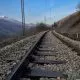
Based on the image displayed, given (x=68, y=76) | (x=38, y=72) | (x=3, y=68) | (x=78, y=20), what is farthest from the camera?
(x=78, y=20)

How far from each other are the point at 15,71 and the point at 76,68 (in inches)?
70.6

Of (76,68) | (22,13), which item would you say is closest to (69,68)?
(76,68)

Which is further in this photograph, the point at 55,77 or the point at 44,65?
the point at 44,65

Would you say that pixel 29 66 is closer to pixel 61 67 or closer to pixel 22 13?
pixel 61 67

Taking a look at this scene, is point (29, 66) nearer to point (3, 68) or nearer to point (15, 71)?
point (3, 68)

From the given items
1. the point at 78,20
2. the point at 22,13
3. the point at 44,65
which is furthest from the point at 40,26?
the point at 44,65

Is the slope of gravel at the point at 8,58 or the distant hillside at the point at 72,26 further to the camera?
the distant hillside at the point at 72,26

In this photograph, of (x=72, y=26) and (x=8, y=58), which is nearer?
(x=8, y=58)

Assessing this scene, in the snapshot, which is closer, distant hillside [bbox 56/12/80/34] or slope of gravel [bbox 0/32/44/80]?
slope of gravel [bbox 0/32/44/80]

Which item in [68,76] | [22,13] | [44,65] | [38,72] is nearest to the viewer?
[68,76]

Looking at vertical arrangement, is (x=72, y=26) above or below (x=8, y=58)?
below

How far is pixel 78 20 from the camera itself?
90.8m

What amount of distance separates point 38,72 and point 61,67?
0.94 meters

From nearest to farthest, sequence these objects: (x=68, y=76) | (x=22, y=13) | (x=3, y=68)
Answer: (x=68, y=76) → (x=3, y=68) → (x=22, y=13)
